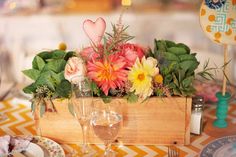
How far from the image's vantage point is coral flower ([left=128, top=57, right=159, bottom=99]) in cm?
95

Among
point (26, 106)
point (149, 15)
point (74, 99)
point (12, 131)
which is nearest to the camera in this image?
→ point (74, 99)

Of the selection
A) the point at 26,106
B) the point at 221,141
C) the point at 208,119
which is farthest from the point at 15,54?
the point at 221,141

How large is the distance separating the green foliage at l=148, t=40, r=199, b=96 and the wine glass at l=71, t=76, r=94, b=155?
190mm

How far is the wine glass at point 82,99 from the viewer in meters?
0.93

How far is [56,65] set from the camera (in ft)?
3.28

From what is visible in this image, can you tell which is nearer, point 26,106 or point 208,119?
point 208,119

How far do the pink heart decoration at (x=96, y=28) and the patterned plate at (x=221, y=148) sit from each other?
425mm

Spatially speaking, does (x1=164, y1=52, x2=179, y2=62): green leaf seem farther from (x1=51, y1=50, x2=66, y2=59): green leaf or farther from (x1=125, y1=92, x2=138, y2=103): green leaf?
(x1=51, y1=50, x2=66, y2=59): green leaf

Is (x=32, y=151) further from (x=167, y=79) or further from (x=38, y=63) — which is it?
(x=167, y=79)

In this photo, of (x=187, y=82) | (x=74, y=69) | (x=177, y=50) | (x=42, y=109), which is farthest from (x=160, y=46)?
(x=42, y=109)

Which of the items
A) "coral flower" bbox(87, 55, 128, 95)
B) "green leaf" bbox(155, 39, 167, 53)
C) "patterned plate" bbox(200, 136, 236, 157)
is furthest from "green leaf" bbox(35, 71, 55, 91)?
"patterned plate" bbox(200, 136, 236, 157)

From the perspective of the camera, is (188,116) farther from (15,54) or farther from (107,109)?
(15,54)

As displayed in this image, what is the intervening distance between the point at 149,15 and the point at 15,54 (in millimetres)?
770

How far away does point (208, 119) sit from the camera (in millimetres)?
1170
